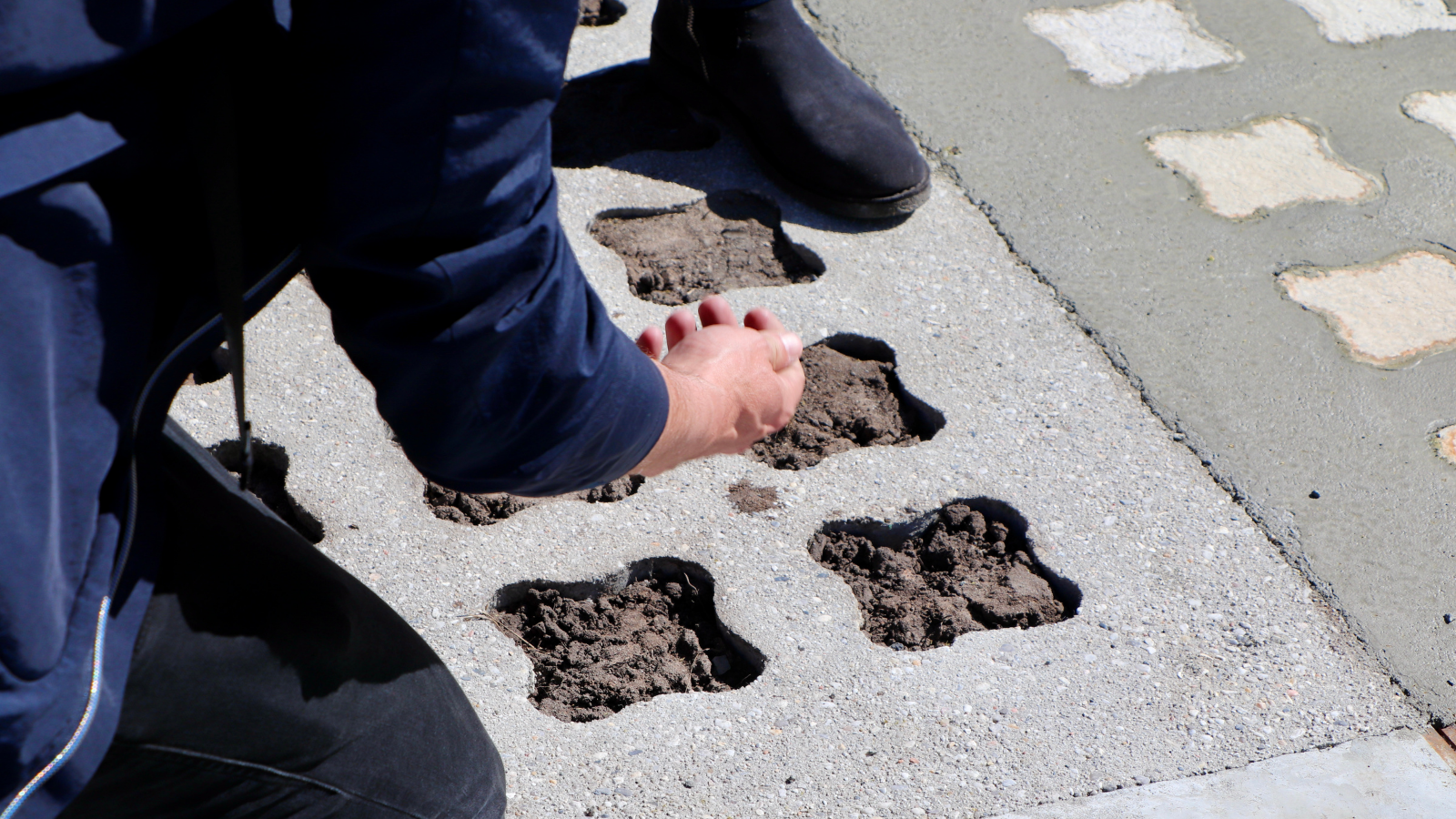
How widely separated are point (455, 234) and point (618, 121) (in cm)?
186

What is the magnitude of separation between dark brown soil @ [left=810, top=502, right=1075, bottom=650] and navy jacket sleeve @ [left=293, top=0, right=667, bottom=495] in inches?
32.7

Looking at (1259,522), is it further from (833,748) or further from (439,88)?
(439,88)

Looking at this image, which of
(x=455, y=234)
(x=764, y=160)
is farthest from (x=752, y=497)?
(x=455, y=234)

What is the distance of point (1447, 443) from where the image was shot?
1904 millimetres

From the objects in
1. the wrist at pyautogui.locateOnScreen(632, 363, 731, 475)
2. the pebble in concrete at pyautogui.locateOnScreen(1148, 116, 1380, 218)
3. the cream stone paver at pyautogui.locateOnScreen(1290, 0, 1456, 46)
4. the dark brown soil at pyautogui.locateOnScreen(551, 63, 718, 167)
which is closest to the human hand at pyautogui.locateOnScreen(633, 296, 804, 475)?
the wrist at pyautogui.locateOnScreen(632, 363, 731, 475)

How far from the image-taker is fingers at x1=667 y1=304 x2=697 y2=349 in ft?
4.95

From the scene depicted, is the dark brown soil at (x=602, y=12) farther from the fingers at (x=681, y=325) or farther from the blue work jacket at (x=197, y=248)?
the blue work jacket at (x=197, y=248)

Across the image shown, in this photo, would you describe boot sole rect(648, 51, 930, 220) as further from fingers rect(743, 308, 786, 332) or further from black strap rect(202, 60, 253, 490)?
black strap rect(202, 60, 253, 490)

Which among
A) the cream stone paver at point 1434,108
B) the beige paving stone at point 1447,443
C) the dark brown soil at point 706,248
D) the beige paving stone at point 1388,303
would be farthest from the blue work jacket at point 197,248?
the cream stone paver at point 1434,108

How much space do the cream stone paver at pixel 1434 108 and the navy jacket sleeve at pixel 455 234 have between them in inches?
94.6

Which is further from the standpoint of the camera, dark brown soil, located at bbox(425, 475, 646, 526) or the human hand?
dark brown soil, located at bbox(425, 475, 646, 526)

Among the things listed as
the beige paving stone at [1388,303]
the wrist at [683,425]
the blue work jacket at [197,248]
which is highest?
the blue work jacket at [197,248]

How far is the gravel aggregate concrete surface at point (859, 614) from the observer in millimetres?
1439

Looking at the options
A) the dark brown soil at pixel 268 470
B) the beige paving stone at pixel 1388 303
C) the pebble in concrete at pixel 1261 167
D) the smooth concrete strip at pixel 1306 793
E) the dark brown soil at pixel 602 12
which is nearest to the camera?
the smooth concrete strip at pixel 1306 793
